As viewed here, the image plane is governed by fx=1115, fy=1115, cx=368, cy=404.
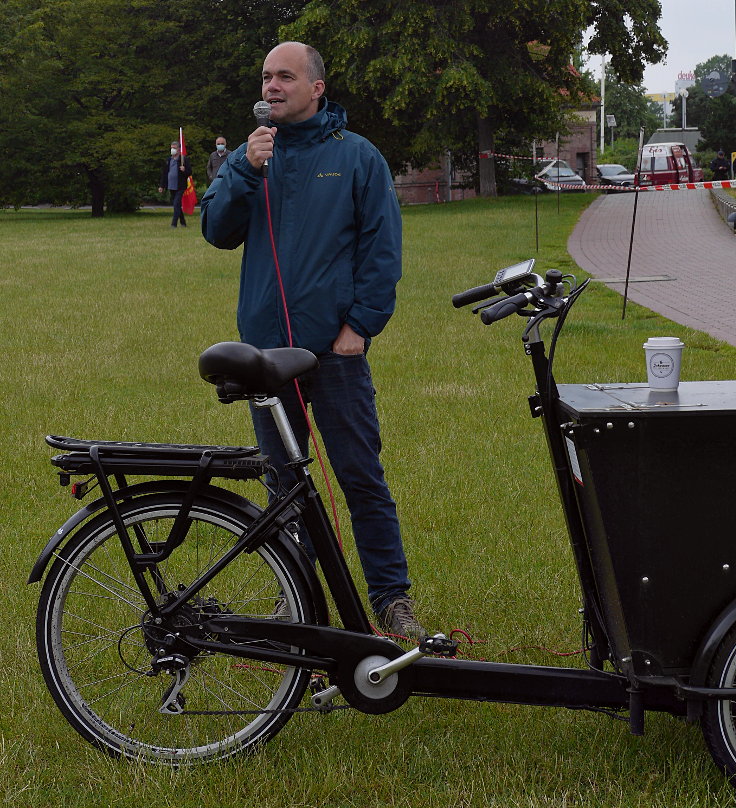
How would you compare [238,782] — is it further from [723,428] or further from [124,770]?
[723,428]

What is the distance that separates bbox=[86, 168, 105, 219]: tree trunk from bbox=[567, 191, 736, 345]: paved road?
1951 centimetres

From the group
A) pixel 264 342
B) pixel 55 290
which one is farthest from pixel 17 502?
pixel 55 290

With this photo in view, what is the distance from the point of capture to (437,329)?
1227 centimetres

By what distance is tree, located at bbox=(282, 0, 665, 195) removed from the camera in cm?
3338

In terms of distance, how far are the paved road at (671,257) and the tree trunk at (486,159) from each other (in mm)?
5333

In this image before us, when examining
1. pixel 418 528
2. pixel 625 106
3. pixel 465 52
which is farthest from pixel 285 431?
pixel 625 106

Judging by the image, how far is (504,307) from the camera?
3.00 meters

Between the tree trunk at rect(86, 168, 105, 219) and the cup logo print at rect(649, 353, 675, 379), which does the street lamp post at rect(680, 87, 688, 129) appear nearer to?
the tree trunk at rect(86, 168, 105, 219)

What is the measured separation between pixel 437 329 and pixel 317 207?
8419 mm

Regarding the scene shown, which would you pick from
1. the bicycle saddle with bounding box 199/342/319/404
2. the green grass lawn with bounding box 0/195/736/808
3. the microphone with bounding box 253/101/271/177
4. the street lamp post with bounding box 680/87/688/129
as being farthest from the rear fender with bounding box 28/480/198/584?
the street lamp post with bounding box 680/87/688/129

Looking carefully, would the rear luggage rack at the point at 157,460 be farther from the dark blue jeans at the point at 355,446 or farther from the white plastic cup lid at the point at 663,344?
the white plastic cup lid at the point at 663,344

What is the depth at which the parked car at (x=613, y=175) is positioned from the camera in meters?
56.3

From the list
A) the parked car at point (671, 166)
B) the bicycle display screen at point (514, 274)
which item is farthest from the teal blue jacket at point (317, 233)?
the parked car at point (671, 166)

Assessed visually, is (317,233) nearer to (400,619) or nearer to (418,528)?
(400,619)
